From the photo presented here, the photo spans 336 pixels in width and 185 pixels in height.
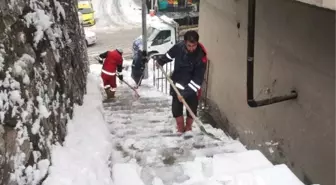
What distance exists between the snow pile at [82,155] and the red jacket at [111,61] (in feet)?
14.8

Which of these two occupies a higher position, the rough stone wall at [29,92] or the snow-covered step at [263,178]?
the rough stone wall at [29,92]

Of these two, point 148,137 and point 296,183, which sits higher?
point 296,183

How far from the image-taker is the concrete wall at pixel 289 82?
16.6 ft

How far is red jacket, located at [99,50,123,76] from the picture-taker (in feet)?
32.4

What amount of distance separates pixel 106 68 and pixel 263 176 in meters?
6.94

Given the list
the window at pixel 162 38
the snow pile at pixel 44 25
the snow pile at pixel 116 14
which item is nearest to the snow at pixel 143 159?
the snow pile at pixel 44 25

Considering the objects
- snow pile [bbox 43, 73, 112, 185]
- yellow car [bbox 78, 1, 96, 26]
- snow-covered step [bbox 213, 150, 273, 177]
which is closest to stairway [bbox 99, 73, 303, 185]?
snow-covered step [bbox 213, 150, 273, 177]

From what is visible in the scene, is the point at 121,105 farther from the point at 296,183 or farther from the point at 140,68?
the point at 296,183

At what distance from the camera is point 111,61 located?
9.94 m

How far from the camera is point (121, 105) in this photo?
32.3ft

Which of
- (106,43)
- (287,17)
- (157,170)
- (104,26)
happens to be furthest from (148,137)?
(104,26)

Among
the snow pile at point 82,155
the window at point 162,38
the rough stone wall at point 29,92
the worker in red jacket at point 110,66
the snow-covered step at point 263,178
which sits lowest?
the window at point 162,38

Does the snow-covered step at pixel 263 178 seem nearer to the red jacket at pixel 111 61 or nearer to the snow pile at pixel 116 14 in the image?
the red jacket at pixel 111 61

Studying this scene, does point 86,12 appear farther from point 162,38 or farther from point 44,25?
point 44,25
